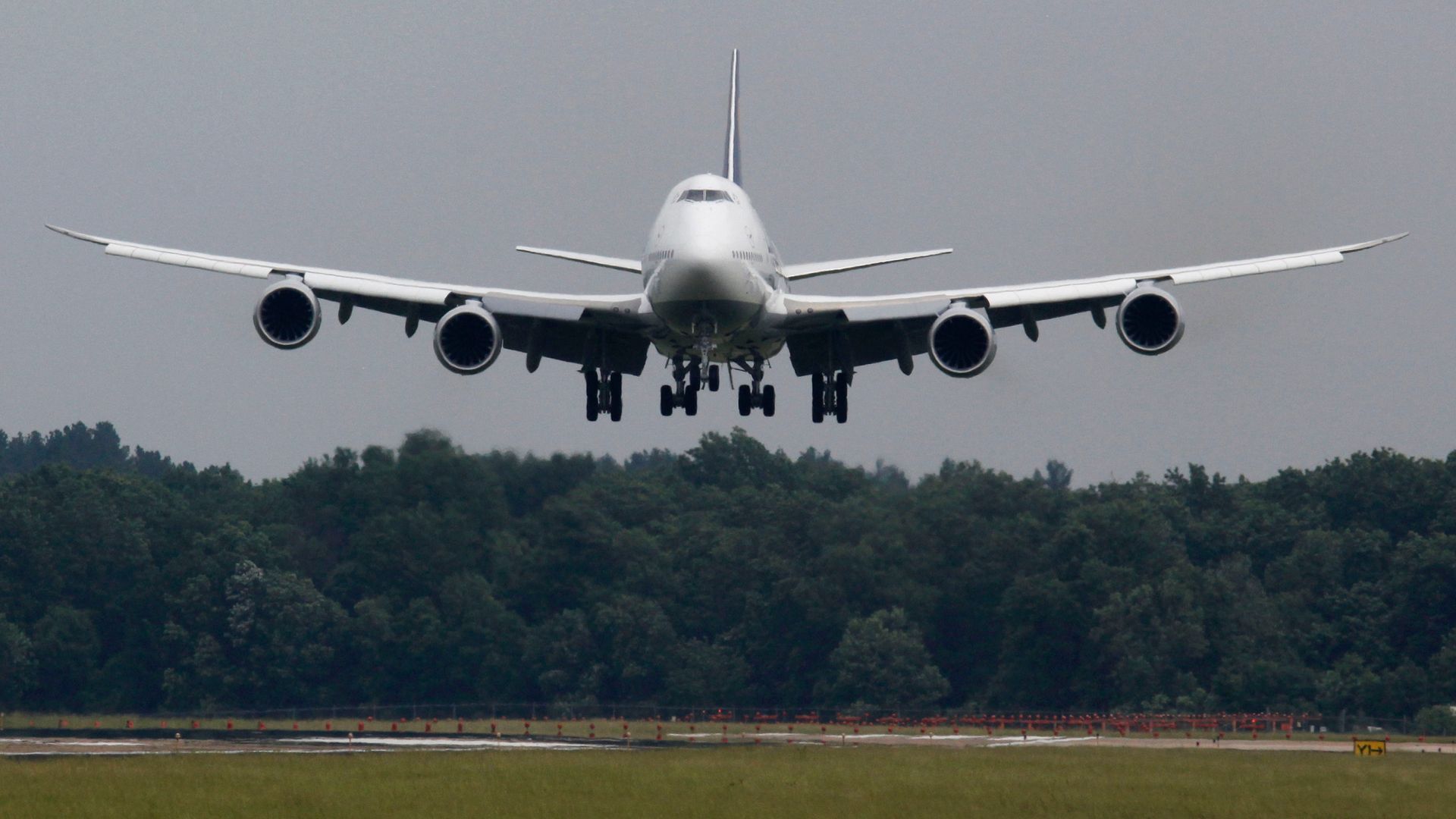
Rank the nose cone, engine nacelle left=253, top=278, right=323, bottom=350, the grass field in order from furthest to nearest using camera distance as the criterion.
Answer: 1. the grass field
2. engine nacelle left=253, top=278, right=323, bottom=350
3. the nose cone

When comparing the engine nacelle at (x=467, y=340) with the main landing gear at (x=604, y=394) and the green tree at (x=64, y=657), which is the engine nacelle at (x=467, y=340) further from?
the green tree at (x=64, y=657)

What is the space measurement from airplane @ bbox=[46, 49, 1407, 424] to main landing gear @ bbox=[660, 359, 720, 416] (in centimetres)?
10

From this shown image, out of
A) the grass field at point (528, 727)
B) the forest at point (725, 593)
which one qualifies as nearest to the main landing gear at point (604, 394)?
the grass field at point (528, 727)

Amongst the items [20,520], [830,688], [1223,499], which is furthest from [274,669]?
[1223,499]

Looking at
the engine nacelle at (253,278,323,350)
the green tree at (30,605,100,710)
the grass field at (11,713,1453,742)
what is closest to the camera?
the engine nacelle at (253,278,323,350)

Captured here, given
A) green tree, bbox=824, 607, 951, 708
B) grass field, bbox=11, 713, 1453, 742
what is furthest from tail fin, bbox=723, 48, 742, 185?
green tree, bbox=824, 607, 951, 708

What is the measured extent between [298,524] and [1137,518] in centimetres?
4814

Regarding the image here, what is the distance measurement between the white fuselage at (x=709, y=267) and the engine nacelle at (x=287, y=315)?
752cm

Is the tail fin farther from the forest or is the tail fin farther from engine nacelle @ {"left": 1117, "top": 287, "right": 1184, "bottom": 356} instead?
the forest

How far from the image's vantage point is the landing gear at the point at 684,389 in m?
50.2

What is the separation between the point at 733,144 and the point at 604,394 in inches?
651

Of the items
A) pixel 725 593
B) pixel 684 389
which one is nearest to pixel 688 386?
pixel 684 389

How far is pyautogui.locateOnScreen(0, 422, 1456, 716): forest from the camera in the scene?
10550cm

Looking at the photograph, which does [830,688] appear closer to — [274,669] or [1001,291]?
[274,669]
